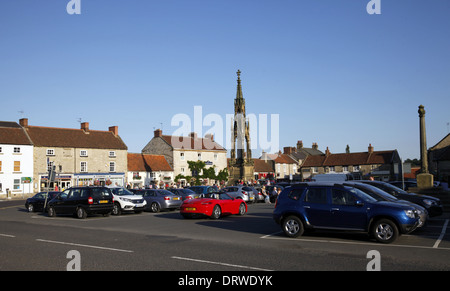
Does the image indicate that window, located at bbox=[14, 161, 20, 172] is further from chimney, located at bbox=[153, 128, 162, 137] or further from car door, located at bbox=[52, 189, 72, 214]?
car door, located at bbox=[52, 189, 72, 214]

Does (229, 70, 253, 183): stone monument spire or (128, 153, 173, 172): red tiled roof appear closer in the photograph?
(229, 70, 253, 183): stone monument spire

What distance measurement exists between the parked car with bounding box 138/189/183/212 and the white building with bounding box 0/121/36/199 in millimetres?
34931

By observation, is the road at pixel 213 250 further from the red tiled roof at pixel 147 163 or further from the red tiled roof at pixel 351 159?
the red tiled roof at pixel 351 159

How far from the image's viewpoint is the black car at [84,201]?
825 inches

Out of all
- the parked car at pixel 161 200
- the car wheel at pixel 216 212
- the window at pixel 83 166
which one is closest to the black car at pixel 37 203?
the parked car at pixel 161 200

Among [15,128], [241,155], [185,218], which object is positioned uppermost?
[15,128]

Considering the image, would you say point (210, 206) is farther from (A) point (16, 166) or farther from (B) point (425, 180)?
(A) point (16, 166)

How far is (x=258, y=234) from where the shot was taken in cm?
1400

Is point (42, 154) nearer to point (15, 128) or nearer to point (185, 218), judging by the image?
point (15, 128)

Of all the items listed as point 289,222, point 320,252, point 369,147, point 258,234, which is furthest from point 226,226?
point 369,147

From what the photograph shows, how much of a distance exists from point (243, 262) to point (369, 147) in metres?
78.9

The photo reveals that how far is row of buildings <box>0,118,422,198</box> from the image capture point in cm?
5531

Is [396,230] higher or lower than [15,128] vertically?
lower

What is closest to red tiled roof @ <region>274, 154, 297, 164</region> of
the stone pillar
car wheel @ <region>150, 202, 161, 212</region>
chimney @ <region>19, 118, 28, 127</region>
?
chimney @ <region>19, 118, 28, 127</region>
